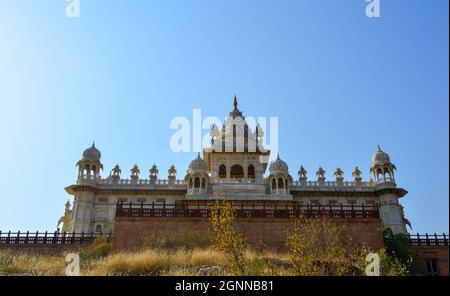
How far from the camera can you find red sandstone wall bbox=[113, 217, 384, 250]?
26.3 meters

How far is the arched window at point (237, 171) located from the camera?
52.9 m

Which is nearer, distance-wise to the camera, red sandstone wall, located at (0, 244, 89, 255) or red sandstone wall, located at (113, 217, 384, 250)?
red sandstone wall, located at (113, 217, 384, 250)

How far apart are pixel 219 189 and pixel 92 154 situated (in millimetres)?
14862

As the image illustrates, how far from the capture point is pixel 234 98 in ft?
213

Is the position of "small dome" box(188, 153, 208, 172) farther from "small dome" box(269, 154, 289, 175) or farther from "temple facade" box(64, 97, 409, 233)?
"small dome" box(269, 154, 289, 175)

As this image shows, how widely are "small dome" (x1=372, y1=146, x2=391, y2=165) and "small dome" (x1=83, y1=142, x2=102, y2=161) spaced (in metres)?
30.7

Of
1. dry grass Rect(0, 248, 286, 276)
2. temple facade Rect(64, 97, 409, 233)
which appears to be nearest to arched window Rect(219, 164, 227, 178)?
temple facade Rect(64, 97, 409, 233)

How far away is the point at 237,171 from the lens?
175 ft

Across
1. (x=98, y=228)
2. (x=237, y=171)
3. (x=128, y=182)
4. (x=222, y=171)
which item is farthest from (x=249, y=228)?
(x=237, y=171)
